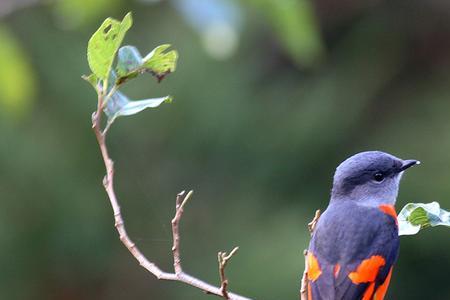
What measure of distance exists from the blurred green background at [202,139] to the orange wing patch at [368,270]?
3.08 meters

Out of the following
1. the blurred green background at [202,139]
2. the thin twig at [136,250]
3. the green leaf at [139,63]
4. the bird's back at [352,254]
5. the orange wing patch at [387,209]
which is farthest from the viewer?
the blurred green background at [202,139]

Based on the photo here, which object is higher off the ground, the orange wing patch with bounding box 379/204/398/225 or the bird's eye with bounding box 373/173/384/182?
the bird's eye with bounding box 373/173/384/182

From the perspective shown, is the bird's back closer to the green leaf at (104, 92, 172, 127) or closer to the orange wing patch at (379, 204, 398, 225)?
the orange wing patch at (379, 204, 398, 225)

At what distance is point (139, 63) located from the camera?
314 cm

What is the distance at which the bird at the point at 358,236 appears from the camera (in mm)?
3838

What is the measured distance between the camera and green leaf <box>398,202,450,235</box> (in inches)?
125

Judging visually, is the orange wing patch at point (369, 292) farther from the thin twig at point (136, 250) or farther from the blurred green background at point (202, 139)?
the blurred green background at point (202, 139)

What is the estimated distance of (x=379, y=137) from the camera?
7355 millimetres

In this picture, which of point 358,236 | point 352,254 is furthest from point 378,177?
point 352,254

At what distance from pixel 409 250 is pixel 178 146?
1876mm

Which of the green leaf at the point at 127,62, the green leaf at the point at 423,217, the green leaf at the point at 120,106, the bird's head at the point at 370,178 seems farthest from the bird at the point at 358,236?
the green leaf at the point at 127,62

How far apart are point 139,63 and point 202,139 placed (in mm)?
4390

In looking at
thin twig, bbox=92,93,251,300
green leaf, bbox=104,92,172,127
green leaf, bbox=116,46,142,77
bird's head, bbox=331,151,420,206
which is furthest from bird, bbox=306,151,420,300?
green leaf, bbox=116,46,142,77

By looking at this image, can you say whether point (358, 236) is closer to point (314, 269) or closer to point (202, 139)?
point (314, 269)
